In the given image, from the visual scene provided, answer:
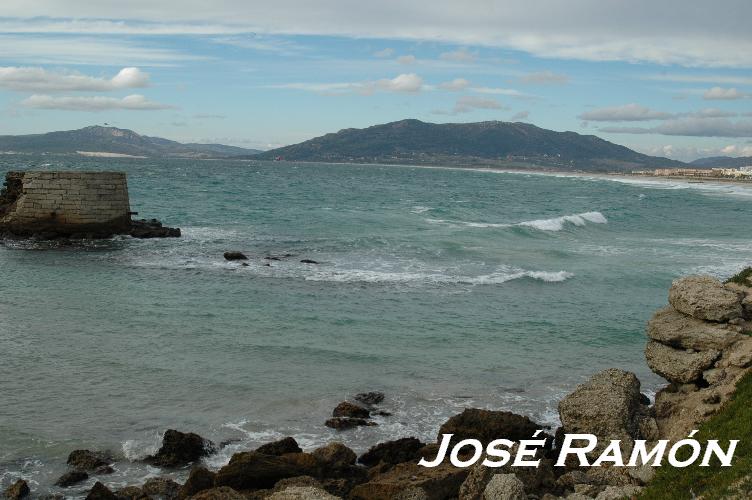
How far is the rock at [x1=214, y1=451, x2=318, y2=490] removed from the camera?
11.6 meters

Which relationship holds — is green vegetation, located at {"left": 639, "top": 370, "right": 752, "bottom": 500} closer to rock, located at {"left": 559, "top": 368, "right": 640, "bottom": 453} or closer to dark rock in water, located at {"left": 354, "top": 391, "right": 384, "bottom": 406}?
rock, located at {"left": 559, "top": 368, "right": 640, "bottom": 453}

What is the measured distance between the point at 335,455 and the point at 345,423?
7.05 ft

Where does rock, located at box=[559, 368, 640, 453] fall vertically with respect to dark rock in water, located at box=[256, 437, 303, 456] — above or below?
above

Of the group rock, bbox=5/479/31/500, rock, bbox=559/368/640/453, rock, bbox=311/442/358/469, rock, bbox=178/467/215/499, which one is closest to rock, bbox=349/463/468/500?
rock, bbox=311/442/358/469

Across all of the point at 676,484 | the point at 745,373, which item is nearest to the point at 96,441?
the point at 676,484

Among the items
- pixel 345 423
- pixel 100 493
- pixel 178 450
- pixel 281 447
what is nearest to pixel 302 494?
pixel 281 447

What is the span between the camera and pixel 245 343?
19922 mm

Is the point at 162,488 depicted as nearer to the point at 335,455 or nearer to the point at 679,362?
the point at 335,455

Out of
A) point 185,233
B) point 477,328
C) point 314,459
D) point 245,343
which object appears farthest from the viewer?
point 185,233

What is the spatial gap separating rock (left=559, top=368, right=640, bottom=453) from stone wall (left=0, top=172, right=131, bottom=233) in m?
29.5

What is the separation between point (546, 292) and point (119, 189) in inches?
898

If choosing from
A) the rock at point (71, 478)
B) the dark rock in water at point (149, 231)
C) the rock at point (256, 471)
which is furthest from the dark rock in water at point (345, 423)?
the dark rock in water at point (149, 231)

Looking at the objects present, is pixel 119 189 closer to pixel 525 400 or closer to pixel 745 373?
pixel 525 400

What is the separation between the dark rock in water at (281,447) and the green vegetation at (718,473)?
6.02 m
